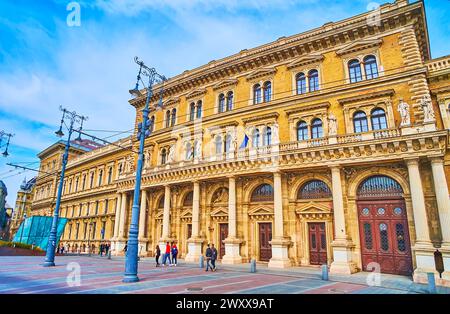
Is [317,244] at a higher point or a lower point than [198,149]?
→ lower

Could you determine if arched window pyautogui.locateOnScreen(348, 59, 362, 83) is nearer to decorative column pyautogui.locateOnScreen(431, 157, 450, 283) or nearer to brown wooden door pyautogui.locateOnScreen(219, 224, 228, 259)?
decorative column pyautogui.locateOnScreen(431, 157, 450, 283)

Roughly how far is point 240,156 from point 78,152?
4733 cm

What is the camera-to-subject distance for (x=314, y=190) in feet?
71.8

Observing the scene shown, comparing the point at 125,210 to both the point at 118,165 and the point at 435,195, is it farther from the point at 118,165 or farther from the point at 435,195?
the point at 435,195

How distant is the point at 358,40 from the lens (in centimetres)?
2183

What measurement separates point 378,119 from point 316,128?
4281mm

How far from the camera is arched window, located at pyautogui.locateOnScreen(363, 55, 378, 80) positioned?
2109 centimetres

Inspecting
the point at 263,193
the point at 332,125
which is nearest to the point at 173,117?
the point at 263,193

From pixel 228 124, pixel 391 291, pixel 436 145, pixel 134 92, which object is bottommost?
pixel 391 291

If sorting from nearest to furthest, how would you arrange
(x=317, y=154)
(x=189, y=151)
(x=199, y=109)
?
(x=317, y=154)
(x=189, y=151)
(x=199, y=109)

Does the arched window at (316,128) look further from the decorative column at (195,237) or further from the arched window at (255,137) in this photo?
the decorative column at (195,237)

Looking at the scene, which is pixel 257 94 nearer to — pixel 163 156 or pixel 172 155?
pixel 172 155

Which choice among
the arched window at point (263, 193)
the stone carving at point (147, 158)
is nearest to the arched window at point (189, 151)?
the stone carving at point (147, 158)
